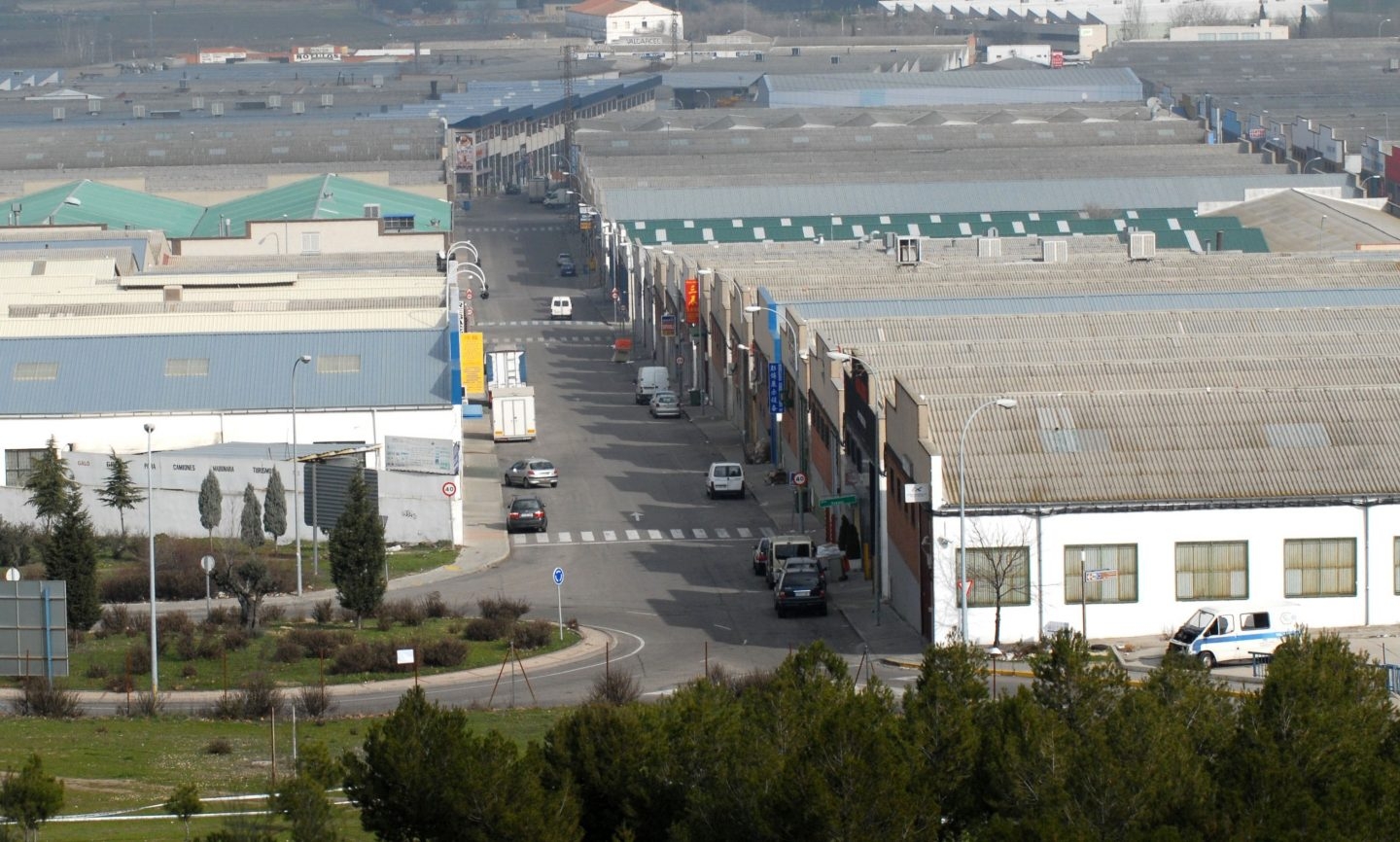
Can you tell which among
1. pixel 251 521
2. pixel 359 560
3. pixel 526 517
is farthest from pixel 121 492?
pixel 359 560

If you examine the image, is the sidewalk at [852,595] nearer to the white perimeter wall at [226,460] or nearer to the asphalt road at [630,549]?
the asphalt road at [630,549]

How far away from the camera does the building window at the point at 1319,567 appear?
61406 mm

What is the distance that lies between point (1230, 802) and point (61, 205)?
393ft

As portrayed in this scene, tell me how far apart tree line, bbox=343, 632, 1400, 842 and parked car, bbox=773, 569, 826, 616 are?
23545 millimetres

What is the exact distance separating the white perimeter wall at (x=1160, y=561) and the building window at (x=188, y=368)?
35.9 meters

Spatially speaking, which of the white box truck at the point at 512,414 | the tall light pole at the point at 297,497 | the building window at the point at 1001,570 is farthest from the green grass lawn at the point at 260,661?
the white box truck at the point at 512,414

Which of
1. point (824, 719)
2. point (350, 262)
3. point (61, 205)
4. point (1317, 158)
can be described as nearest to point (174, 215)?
point (61, 205)

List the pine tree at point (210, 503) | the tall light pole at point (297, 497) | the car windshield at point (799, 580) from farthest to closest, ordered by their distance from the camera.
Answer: the pine tree at point (210, 503) < the tall light pole at point (297, 497) < the car windshield at point (799, 580)

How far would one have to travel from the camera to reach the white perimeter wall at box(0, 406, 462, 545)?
260 ft

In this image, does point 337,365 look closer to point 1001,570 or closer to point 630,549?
point 630,549

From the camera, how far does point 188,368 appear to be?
87.1 metres

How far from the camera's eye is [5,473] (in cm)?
8381

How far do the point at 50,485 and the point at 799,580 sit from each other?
2563cm

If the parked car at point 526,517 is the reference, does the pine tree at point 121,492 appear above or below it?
above
